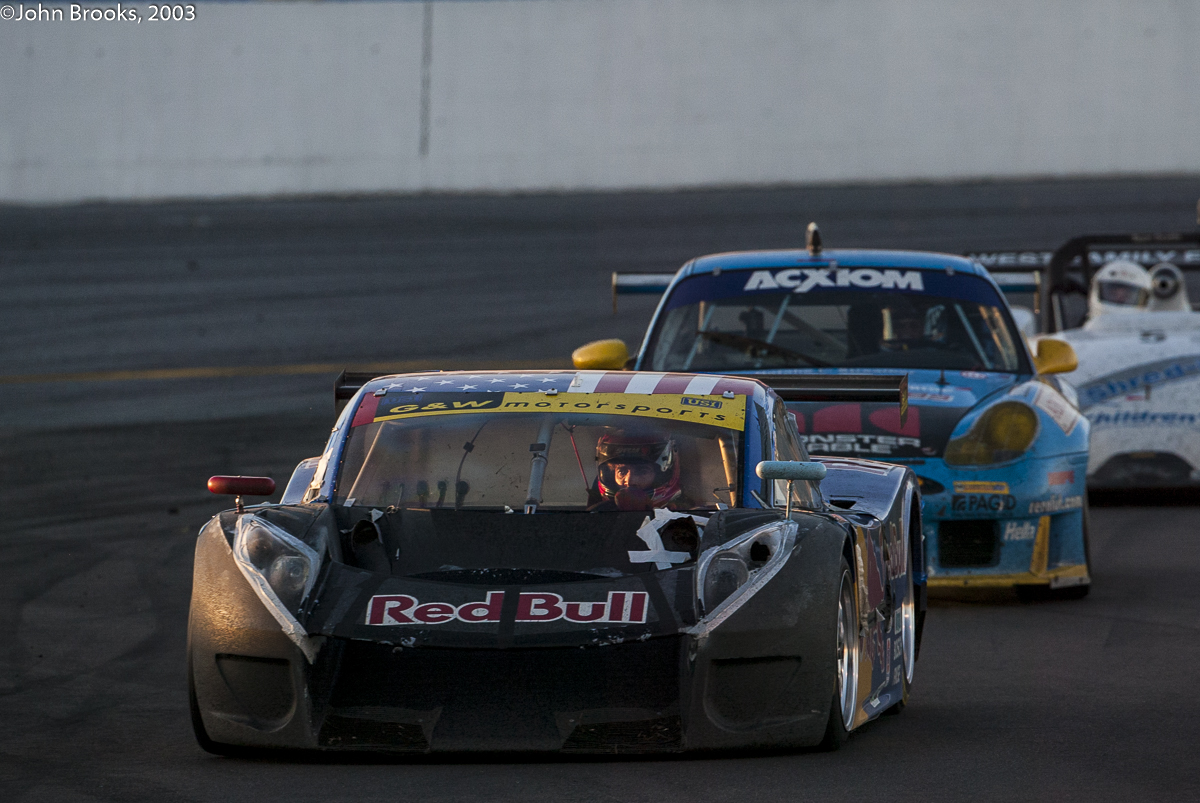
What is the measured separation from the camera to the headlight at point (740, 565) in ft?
16.1

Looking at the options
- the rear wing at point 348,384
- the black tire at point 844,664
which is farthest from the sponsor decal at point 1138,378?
the black tire at point 844,664

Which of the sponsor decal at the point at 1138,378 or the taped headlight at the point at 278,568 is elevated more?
the taped headlight at the point at 278,568

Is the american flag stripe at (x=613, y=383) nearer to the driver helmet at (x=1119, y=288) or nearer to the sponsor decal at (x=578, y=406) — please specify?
the sponsor decal at (x=578, y=406)

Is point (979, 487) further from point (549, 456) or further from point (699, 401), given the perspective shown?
point (549, 456)

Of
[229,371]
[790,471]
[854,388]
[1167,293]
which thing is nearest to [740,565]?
[790,471]

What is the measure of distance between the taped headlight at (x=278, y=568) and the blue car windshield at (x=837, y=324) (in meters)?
4.55

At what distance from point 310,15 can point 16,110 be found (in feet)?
17.6

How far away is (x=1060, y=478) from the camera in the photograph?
888cm

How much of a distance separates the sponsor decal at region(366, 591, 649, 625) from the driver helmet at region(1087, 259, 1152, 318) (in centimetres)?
1046

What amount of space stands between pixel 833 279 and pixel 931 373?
903mm

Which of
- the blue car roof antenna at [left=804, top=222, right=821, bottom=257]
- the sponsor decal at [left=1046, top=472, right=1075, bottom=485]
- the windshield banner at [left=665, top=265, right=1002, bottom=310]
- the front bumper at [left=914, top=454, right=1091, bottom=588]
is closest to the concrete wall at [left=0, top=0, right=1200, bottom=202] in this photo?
the blue car roof antenna at [left=804, top=222, right=821, bottom=257]

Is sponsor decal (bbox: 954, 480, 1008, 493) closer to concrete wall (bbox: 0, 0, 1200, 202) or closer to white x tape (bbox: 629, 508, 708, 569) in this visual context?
white x tape (bbox: 629, 508, 708, 569)

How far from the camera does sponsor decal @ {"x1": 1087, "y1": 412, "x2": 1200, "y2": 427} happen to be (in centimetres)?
1244

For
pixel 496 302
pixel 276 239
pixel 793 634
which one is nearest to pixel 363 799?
pixel 793 634
